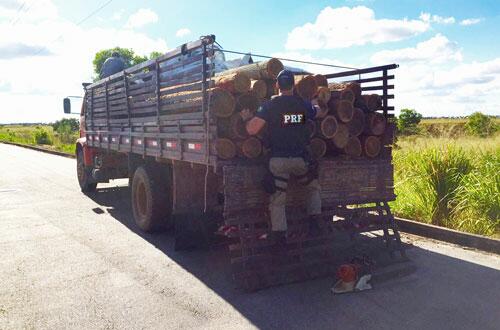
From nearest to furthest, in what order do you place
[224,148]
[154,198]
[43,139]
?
[224,148] → [154,198] → [43,139]

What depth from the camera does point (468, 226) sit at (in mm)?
6297

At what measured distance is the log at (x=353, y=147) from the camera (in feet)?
17.6

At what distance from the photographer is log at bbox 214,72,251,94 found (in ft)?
15.4

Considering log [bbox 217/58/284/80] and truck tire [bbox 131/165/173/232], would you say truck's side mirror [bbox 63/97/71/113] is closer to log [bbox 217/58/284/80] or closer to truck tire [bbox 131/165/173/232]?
truck tire [bbox 131/165/173/232]

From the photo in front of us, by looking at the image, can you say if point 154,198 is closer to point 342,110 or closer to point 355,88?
point 342,110

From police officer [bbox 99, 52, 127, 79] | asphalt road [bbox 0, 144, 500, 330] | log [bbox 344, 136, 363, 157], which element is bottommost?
asphalt road [bbox 0, 144, 500, 330]

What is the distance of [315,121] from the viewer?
5105mm

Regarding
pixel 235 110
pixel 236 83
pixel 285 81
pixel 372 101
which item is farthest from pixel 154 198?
pixel 372 101

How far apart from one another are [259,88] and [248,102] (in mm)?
228

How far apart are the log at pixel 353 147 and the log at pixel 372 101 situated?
1.64 feet

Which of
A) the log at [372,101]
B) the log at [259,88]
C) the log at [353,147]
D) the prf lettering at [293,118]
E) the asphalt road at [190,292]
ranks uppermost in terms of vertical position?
the log at [259,88]

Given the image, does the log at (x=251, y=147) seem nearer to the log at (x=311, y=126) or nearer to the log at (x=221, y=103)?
the log at (x=221, y=103)

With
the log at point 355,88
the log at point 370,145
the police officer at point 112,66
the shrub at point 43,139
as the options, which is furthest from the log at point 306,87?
the shrub at point 43,139

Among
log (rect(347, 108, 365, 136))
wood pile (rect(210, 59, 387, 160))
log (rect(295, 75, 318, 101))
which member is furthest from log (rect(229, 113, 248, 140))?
log (rect(347, 108, 365, 136))
